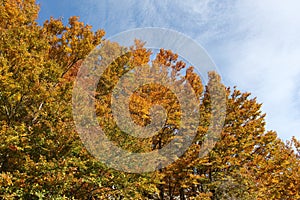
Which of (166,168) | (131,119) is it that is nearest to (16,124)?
(131,119)

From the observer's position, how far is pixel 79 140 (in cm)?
1176

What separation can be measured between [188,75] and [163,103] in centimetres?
369

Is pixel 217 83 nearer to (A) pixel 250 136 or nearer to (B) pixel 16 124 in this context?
(A) pixel 250 136

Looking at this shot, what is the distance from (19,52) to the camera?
487 inches

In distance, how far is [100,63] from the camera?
17438mm

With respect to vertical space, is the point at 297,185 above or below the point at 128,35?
below

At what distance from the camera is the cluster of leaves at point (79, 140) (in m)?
11.0

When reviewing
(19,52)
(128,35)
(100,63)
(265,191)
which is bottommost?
(265,191)

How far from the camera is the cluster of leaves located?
11008 millimetres

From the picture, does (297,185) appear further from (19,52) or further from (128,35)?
(19,52)

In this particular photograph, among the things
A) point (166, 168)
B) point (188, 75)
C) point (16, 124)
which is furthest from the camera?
point (188, 75)

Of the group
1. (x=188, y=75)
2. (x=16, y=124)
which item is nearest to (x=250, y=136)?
(x=188, y=75)

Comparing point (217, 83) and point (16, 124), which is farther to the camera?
point (217, 83)

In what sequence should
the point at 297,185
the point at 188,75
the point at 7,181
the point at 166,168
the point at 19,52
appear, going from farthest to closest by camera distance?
1. the point at 297,185
2. the point at 188,75
3. the point at 166,168
4. the point at 19,52
5. the point at 7,181
